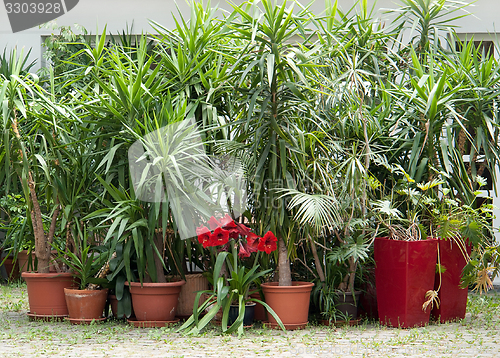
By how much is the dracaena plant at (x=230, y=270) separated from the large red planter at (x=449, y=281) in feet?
3.84

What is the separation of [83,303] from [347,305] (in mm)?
1793

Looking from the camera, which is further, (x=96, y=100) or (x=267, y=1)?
(x=96, y=100)

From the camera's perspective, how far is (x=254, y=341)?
11.1 feet

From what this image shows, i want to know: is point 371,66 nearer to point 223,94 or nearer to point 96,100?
point 223,94

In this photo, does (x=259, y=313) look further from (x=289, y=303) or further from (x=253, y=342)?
(x=253, y=342)

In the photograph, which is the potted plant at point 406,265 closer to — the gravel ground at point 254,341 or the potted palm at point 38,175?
the gravel ground at point 254,341

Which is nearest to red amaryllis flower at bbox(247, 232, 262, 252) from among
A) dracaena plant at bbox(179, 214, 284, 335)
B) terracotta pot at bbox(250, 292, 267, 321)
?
dracaena plant at bbox(179, 214, 284, 335)

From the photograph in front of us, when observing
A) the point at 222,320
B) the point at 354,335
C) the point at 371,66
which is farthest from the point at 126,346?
the point at 371,66

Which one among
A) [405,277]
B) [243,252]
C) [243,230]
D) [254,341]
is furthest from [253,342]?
[405,277]

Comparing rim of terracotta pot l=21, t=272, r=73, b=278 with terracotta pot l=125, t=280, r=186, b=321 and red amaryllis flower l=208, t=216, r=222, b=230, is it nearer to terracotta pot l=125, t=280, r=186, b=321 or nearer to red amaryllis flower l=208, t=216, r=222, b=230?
terracotta pot l=125, t=280, r=186, b=321

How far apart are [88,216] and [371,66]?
7.82 ft

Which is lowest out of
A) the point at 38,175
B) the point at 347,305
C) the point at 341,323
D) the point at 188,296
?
the point at 341,323

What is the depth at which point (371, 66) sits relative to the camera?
14.7ft

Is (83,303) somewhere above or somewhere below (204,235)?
below
